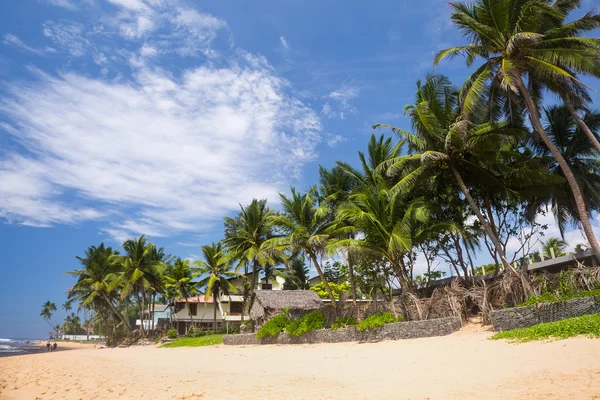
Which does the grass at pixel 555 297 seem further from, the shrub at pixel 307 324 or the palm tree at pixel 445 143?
the shrub at pixel 307 324

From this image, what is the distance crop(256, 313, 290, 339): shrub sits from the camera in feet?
66.4

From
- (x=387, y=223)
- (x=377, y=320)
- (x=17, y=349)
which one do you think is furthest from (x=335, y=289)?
(x=17, y=349)

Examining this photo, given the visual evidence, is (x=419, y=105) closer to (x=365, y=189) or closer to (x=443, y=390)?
(x=365, y=189)

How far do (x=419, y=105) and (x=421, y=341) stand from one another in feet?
31.8

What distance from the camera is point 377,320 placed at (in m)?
15.3

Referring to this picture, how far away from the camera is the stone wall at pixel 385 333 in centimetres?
1339

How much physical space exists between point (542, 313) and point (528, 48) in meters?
9.41

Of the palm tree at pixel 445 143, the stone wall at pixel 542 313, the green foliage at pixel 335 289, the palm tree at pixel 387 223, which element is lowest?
the stone wall at pixel 542 313

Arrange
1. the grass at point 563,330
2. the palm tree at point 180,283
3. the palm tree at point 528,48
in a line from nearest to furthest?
the grass at point 563,330
the palm tree at point 528,48
the palm tree at point 180,283

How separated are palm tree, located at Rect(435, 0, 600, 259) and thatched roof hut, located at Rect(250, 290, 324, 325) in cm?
1581

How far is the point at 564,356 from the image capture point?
705 cm

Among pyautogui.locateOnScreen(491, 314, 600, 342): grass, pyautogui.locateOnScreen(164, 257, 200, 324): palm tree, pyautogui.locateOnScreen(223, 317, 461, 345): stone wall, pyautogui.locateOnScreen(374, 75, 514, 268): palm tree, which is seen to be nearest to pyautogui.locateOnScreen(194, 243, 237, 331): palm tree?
pyautogui.locateOnScreen(164, 257, 200, 324): palm tree

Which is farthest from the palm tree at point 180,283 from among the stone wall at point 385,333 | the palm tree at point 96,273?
the stone wall at point 385,333

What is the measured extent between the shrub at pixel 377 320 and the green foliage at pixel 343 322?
1515 millimetres
